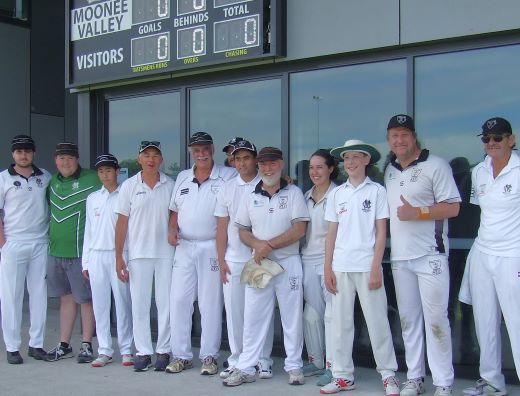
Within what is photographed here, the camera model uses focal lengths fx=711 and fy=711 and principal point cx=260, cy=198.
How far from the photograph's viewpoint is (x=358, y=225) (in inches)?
207

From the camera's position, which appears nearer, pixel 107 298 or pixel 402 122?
pixel 402 122

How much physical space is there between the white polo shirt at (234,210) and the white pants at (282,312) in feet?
1.10

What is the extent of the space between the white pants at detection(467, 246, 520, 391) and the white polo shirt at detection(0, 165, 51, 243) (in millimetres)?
3968

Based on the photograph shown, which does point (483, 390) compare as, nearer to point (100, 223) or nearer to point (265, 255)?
point (265, 255)

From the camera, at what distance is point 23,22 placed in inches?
418

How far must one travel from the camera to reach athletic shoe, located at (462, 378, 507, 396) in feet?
17.0

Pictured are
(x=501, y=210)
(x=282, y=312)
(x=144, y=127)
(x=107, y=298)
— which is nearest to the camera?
(x=501, y=210)

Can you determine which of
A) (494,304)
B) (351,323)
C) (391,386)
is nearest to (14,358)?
(351,323)

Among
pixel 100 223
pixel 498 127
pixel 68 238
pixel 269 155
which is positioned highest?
pixel 498 127

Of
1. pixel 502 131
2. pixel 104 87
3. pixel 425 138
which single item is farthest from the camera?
pixel 104 87

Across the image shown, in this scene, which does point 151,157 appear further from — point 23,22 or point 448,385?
point 23,22

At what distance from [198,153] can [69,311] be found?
2115 millimetres

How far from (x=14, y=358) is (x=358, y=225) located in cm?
354

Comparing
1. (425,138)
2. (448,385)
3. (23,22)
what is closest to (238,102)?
(425,138)
